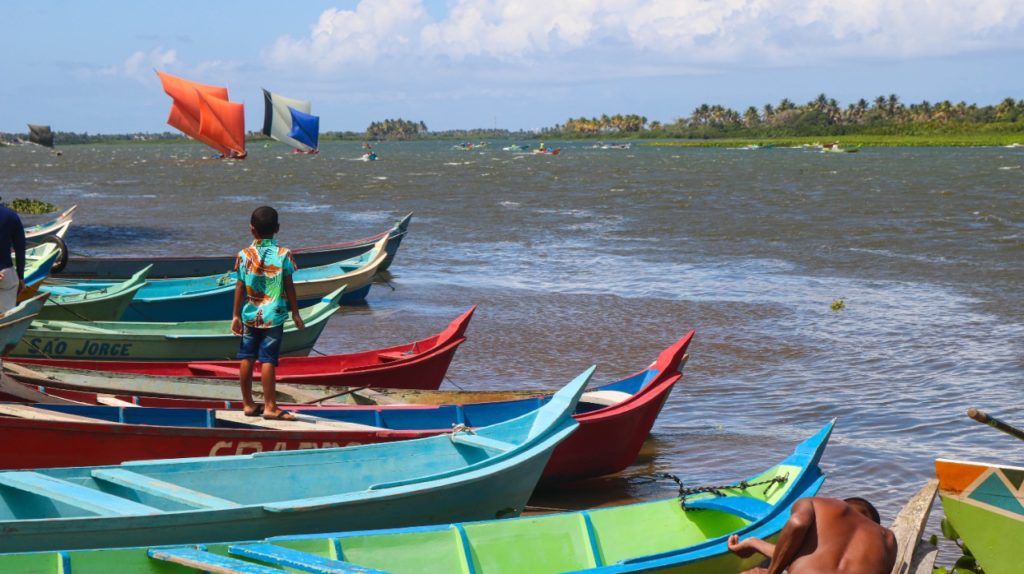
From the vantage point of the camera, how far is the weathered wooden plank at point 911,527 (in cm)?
509

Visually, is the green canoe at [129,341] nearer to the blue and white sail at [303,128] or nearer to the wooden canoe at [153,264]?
the wooden canoe at [153,264]

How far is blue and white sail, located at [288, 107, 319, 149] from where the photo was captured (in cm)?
2925

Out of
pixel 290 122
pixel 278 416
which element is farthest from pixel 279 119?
pixel 278 416

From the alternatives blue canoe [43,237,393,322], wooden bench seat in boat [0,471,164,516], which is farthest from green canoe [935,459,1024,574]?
blue canoe [43,237,393,322]

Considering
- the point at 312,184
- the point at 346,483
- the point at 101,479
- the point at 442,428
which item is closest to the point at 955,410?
the point at 442,428

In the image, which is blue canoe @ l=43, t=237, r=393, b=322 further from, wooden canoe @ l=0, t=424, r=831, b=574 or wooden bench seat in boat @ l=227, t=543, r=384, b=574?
wooden bench seat in boat @ l=227, t=543, r=384, b=574

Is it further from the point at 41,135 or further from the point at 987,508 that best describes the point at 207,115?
the point at 987,508

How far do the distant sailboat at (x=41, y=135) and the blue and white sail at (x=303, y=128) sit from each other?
513 inches

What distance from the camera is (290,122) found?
96.4 feet

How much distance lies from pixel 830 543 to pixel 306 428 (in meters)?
3.95

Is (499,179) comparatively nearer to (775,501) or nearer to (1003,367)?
(1003,367)

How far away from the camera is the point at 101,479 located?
6.04 metres

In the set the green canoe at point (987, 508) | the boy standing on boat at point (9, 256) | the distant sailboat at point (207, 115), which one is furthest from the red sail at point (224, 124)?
the green canoe at point (987, 508)

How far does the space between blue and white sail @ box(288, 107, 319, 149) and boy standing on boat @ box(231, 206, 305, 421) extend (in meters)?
21.8
